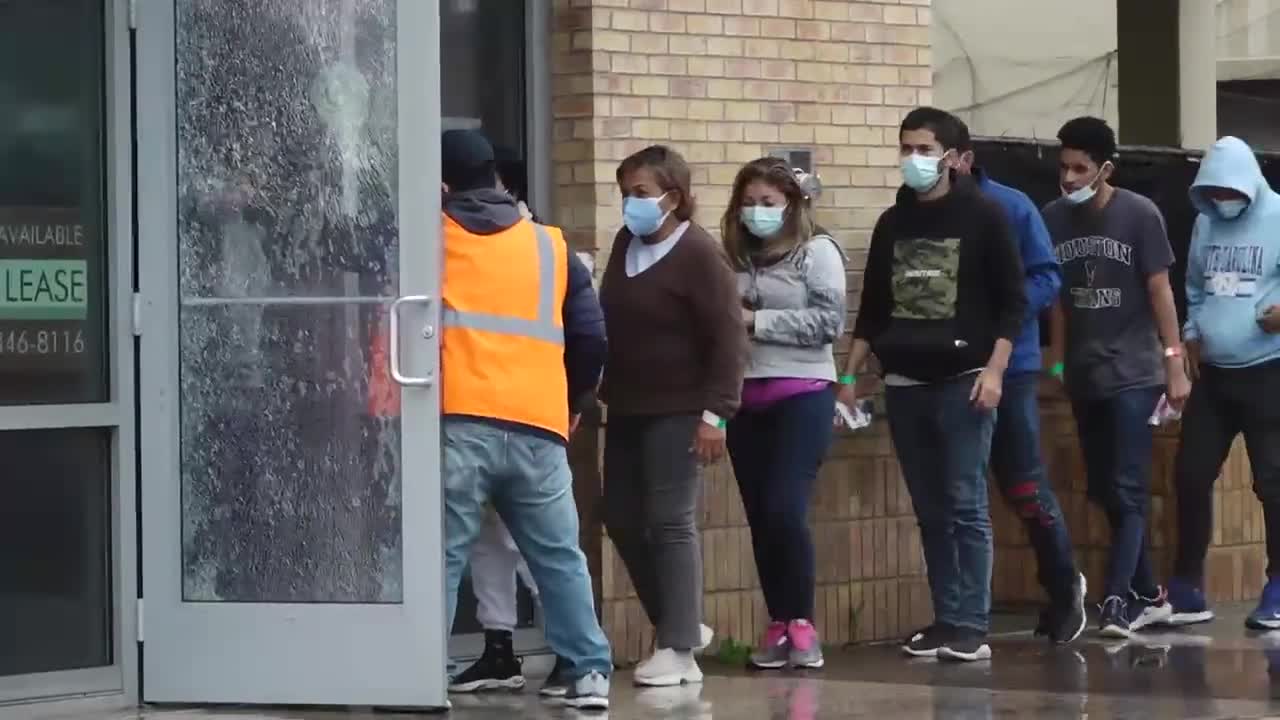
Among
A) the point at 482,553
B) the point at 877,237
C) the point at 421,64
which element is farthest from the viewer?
the point at 877,237

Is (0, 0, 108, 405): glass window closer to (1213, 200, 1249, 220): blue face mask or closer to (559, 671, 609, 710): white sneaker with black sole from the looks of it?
(559, 671, 609, 710): white sneaker with black sole

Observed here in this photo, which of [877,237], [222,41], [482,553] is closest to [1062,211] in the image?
[877,237]

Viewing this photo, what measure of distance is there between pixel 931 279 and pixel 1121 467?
136 cm

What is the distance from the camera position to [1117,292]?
10453 millimetres

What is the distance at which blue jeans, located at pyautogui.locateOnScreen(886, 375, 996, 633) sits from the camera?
31.6 feet

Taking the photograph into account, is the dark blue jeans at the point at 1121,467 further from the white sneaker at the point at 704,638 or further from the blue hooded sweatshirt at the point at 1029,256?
the white sneaker at the point at 704,638

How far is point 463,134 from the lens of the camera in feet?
27.3

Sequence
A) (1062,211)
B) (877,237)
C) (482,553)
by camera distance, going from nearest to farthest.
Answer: (482,553)
(877,237)
(1062,211)

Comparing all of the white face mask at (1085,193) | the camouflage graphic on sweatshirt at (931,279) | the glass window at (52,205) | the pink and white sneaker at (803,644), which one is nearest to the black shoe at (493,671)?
the pink and white sneaker at (803,644)

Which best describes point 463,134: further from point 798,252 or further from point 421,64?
point 798,252

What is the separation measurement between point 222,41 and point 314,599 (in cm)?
167

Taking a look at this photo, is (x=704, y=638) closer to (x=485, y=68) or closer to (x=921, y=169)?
(x=921, y=169)

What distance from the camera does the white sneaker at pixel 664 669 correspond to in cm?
892

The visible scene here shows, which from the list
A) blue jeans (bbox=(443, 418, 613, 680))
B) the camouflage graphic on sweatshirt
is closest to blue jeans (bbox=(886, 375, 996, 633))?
the camouflage graphic on sweatshirt
